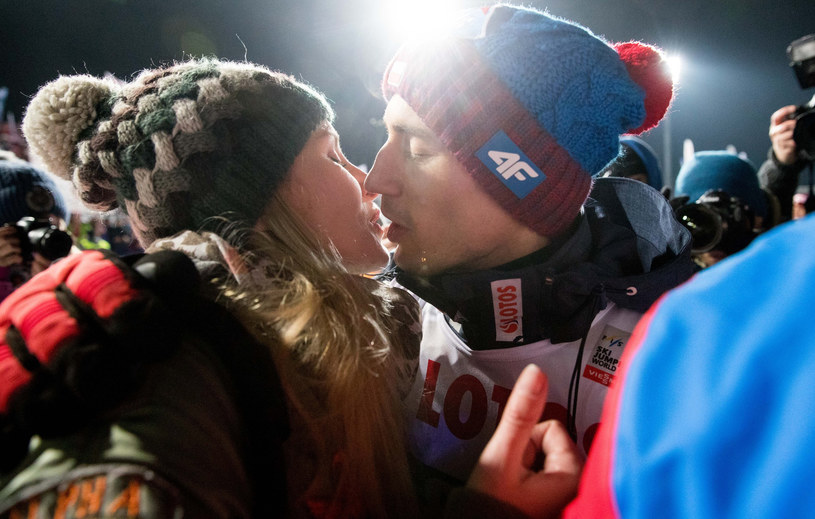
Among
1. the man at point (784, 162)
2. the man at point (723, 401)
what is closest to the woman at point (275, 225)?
the man at point (723, 401)

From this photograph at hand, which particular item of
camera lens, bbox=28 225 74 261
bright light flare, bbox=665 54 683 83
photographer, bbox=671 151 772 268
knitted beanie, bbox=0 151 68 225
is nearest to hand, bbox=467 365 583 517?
bright light flare, bbox=665 54 683 83

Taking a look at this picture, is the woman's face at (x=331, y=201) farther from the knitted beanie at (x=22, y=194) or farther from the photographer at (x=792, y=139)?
the knitted beanie at (x=22, y=194)

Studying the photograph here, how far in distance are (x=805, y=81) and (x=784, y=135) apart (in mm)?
546

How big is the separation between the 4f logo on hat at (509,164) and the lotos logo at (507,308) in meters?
0.26

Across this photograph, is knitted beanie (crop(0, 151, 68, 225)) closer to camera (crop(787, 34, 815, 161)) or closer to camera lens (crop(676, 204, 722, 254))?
camera lens (crop(676, 204, 722, 254))

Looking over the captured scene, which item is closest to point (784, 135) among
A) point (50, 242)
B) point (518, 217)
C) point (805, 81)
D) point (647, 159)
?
point (805, 81)

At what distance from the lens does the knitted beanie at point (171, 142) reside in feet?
3.30

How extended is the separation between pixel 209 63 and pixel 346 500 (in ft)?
3.58

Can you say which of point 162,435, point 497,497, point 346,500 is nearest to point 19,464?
point 162,435

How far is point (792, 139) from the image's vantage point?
2.44m

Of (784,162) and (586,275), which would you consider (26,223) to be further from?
(784,162)

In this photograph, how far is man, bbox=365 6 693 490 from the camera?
1.12m

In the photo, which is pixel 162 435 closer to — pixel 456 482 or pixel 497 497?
pixel 497 497

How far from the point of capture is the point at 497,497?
0.68 m
